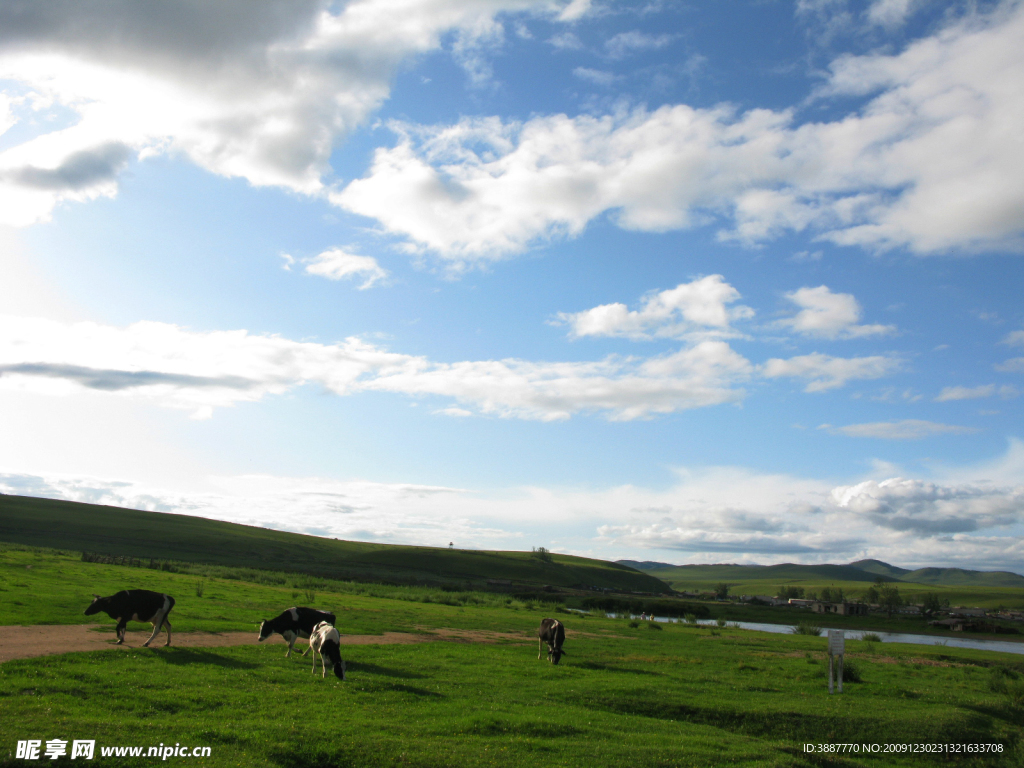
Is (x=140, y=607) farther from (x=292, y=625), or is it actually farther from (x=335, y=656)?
(x=335, y=656)

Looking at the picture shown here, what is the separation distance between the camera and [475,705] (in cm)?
1723

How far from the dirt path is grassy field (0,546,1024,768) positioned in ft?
3.53

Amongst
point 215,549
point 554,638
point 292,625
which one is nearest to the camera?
point 292,625

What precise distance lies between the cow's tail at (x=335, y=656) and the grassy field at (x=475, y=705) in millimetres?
529

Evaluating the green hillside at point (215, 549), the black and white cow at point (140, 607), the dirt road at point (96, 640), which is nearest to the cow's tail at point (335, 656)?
the dirt road at point (96, 640)

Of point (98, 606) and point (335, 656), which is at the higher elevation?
point (98, 606)

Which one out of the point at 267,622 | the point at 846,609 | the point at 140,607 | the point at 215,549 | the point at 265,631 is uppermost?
the point at 140,607

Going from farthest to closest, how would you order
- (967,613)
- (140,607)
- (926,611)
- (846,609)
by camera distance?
(967,613), (926,611), (846,609), (140,607)

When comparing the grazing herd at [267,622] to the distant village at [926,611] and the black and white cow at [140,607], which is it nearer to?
the black and white cow at [140,607]

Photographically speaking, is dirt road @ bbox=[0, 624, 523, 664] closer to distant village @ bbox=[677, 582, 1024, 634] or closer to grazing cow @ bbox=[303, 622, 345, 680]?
grazing cow @ bbox=[303, 622, 345, 680]

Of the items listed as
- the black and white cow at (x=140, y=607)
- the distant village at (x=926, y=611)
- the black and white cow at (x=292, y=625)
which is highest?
the black and white cow at (x=140, y=607)

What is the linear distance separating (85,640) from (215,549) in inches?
5276

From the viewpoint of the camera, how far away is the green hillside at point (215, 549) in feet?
411

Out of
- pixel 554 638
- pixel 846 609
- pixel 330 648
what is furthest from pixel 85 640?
pixel 846 609
